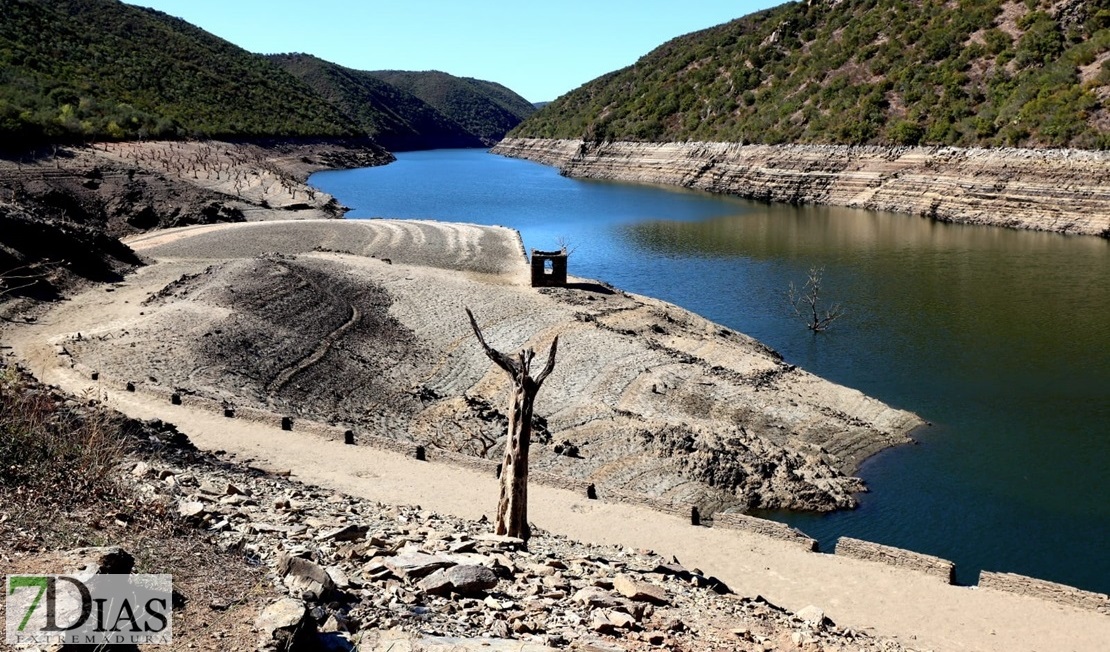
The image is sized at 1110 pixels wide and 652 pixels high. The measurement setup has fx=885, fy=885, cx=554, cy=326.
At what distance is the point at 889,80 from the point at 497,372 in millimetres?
66512

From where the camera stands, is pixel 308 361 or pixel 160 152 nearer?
pixel 308 361

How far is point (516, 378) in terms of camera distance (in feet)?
42.6

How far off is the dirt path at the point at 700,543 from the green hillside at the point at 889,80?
5192 cm

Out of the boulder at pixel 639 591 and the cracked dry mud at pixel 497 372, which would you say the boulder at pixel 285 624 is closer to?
the boulder at pixel 639 591

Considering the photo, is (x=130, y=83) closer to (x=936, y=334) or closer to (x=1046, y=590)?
(x=936, y=334)

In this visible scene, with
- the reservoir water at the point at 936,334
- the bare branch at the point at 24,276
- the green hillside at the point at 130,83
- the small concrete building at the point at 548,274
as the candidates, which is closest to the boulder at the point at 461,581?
the bare branch at the point at 24,276

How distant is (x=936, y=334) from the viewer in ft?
104

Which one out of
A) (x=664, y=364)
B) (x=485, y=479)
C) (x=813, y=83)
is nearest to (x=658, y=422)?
(x=664, y=364)

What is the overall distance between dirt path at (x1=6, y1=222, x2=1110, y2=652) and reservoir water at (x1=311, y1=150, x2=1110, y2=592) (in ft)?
9.03

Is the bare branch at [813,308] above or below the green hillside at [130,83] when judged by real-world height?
below

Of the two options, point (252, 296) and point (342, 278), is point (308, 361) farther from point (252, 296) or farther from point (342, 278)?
point (342, 278)

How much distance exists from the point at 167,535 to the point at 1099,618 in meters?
12.7

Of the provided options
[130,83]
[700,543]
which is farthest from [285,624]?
[130,83]

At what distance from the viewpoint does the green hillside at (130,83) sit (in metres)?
58.8
